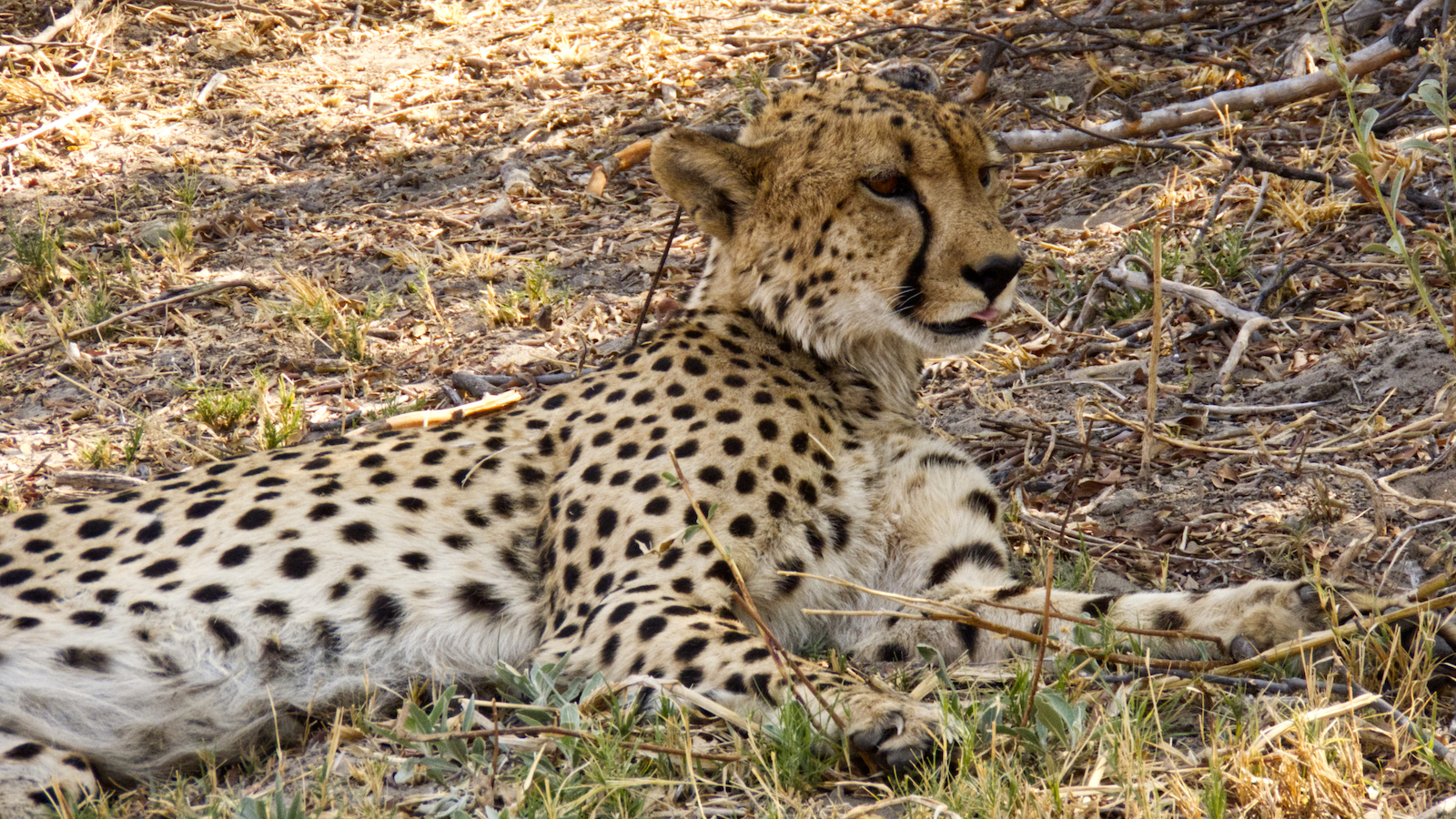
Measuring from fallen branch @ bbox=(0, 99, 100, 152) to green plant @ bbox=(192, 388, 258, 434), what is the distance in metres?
3.17

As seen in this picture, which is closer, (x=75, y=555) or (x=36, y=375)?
(x=75, y=555)

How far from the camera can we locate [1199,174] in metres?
4.85

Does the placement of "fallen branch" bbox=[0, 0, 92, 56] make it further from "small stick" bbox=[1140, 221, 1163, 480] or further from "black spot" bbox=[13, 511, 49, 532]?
"small stick" bbox=[1140, 221, 1163, 480]

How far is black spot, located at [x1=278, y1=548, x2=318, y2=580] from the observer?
9.51ft

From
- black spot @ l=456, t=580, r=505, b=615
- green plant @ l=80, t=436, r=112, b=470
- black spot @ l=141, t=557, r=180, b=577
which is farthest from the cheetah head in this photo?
green plant @ l=80, t=436, r=112, b=470

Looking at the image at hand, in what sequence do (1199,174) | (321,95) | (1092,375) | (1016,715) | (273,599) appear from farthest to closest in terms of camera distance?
(321,95)
(1199,174)
(1092,375)
(273,599)
(1016,715)

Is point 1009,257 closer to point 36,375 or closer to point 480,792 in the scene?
point 480,792

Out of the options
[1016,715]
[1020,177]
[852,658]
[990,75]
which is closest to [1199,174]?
[1020,177]

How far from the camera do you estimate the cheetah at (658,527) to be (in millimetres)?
2664

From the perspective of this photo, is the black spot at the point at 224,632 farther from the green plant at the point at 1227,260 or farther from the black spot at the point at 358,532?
the green plant at the point at 1227,260

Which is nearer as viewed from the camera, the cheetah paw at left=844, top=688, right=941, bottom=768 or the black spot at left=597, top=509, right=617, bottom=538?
the cheetah paw at left=844, top=688, right=941, bottom=768

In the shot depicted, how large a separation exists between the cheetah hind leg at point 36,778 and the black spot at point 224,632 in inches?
14.0

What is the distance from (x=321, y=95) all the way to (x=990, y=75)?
368 cm

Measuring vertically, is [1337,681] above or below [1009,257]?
below
